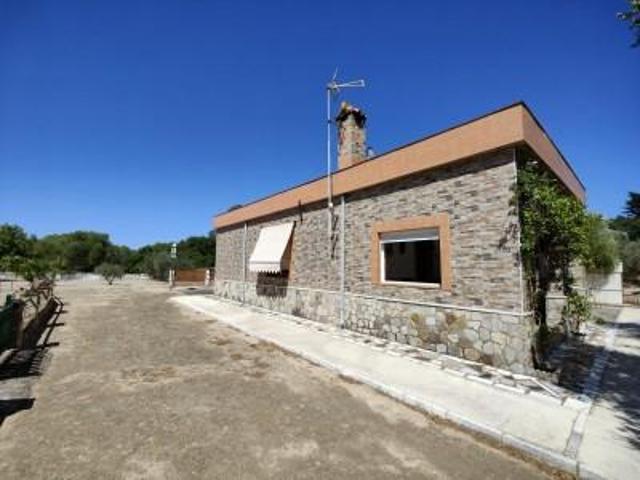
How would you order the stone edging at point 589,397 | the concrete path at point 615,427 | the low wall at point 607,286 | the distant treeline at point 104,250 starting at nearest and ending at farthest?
the concrete path at point 615,427 < the stone edging at point 589,397 < the low wall at point 607,286 < the distant treeline at point 104,250

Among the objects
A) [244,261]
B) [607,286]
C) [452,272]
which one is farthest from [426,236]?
[607,286]

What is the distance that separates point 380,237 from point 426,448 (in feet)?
21.2

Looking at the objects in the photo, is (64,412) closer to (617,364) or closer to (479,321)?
(479,321)

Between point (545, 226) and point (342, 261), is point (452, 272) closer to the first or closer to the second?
point (545, 226)

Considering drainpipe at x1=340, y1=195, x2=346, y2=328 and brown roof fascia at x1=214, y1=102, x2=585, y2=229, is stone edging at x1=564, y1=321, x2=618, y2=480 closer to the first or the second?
brown roof fascia at x1=214, y1=102, x2=585, y2=229

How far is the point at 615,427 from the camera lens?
4555 mm

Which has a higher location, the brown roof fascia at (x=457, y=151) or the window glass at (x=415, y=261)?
the brown roof fascia at (x=457, y=151)

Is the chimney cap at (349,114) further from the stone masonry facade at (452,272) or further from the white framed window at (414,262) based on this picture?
the white framed window at (414,262)

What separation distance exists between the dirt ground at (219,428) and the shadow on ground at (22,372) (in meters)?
0.08

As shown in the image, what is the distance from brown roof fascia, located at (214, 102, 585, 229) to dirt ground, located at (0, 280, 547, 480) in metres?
5.61

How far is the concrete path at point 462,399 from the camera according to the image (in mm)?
4250

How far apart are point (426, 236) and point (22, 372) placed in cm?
959

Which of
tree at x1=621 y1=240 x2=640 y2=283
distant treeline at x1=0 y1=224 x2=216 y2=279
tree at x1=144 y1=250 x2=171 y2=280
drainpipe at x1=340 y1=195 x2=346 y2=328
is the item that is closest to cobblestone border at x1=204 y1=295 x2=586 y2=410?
drainpipe at x1=340 y1=195 x2=346 y2=328

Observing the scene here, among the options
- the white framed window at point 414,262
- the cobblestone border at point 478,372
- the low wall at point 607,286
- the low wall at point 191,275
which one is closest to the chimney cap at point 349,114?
the white framed window at point 414,262
